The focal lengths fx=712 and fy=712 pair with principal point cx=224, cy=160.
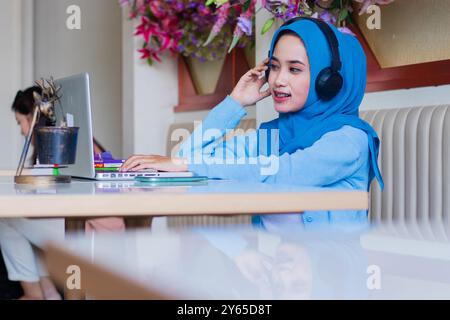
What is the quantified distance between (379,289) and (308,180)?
618 mm

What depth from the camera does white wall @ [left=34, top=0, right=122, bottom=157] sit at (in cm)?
577

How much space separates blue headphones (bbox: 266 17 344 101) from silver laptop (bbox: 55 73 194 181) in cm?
44

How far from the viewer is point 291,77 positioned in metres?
1.94

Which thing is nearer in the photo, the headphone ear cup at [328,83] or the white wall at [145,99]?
the headphone ear cup at [328,83]

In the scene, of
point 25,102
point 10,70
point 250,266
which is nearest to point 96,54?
point 10,70

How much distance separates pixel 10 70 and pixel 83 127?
423 cm

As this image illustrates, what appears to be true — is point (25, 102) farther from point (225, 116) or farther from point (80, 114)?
point (80, 114)

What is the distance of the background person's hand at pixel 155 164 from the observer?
5.79ft

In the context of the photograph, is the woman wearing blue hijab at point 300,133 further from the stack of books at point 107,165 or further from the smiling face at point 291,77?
the stack of books at point 107,165

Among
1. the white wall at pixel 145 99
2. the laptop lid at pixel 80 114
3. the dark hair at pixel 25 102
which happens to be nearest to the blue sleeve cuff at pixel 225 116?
the laptop lid at pixel 80 114

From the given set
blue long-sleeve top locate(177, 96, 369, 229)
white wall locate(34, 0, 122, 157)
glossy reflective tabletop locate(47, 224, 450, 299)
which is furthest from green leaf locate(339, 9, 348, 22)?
white wall locate(34, 0, 122, 157)

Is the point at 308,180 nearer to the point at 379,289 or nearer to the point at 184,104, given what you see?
the point at 379,289

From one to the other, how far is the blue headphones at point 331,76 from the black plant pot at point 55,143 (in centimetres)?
66

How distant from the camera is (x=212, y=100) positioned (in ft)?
13.3
